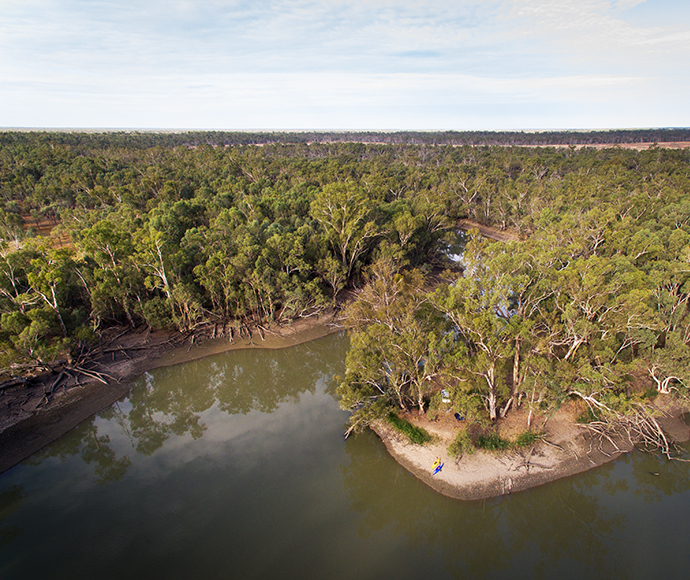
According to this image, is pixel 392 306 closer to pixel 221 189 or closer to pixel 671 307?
pixel 671 307

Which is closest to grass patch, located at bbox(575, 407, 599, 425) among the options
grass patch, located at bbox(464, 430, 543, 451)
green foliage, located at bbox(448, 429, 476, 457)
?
grass patch, located at bbox(464, 430, 543, 451)

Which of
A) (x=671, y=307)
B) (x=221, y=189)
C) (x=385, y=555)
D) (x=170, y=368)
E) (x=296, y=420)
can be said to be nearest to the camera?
(x=385, y=555)

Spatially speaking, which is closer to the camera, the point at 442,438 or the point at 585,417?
the point at 442,438

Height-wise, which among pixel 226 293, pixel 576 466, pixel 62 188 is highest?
pixel 62 188

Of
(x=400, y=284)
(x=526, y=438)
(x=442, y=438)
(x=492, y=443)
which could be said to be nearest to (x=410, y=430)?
(x=442, y=438)

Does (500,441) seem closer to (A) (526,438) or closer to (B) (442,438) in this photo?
(A) (526,438)

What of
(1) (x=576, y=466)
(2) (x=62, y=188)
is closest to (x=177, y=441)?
(1) (x=576, y=466)
